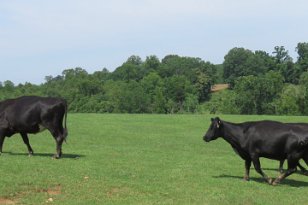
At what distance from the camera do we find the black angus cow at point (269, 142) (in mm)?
13906

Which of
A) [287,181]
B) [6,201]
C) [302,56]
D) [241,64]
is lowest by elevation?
[287,181]

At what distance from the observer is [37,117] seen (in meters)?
17.4

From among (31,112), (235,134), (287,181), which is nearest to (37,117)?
(31,112)

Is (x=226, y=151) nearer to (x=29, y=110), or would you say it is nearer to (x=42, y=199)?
(x=29, y=110)

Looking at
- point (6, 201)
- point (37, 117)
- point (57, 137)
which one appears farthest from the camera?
point (37, 117)

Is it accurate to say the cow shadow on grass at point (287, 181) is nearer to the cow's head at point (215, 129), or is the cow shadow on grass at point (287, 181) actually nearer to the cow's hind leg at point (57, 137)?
the cow's head at point (215, 129)

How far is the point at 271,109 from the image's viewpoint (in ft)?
306

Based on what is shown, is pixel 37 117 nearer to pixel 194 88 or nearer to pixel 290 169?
pixel 290 169

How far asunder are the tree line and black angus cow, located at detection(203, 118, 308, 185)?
72.4 metres

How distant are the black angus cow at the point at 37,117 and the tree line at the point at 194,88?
7206 centimetres

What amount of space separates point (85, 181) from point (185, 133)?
69.6 ft

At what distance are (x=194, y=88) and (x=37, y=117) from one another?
108844mm

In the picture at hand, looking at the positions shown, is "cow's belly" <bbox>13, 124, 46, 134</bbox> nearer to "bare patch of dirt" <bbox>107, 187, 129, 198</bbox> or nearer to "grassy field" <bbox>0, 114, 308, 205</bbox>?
"grassy field" <bbox>0, 114, 308, 205</bbox>

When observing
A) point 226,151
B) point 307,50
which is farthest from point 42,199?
point 307,50
